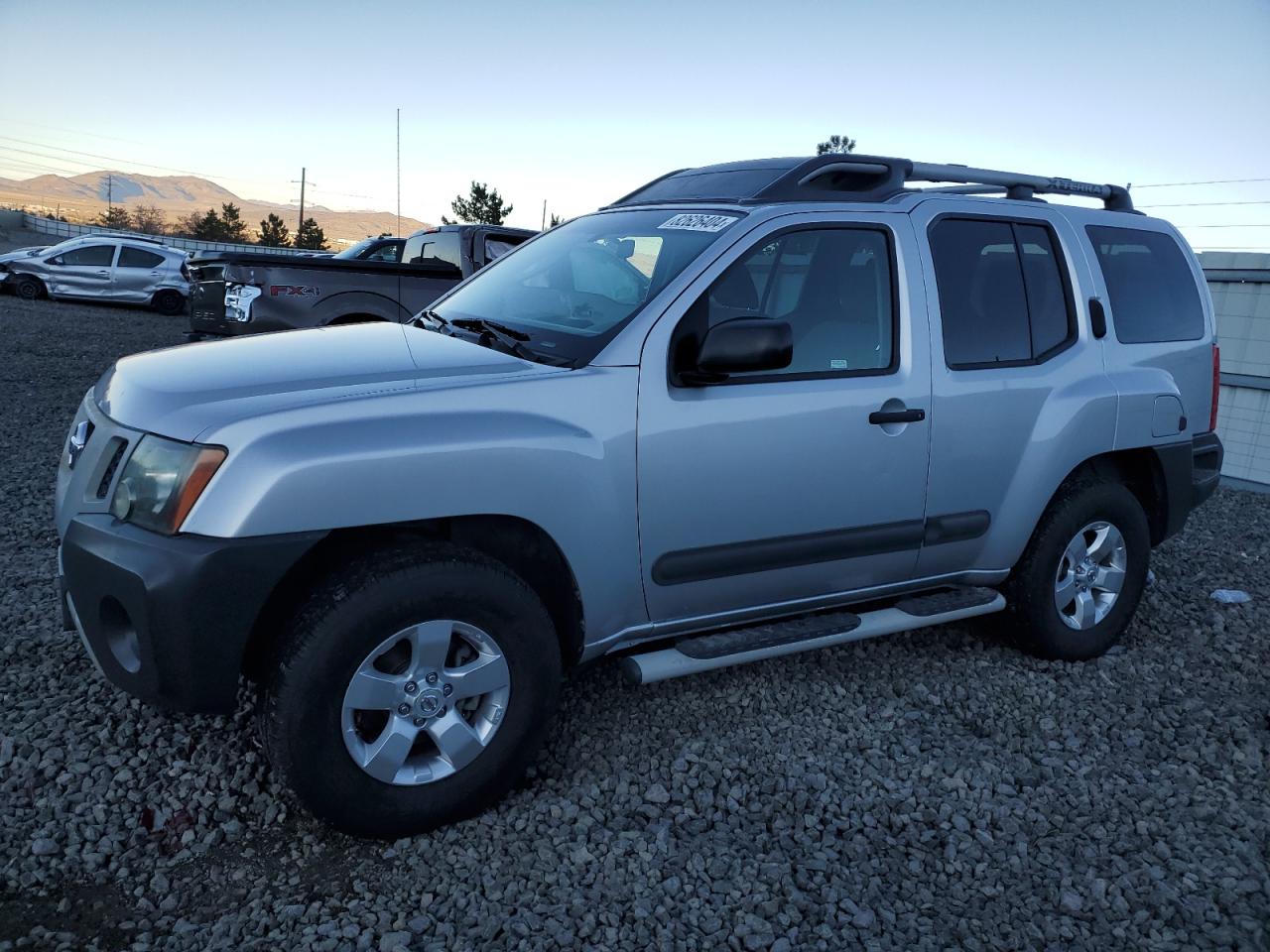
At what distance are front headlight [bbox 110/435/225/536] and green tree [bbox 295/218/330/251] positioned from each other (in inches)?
2427

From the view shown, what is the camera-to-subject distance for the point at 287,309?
27.5ft

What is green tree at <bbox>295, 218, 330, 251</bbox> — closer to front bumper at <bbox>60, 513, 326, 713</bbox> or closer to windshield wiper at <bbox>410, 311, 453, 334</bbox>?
windshield wiper at <bbox>410, 311, 453, 334</bbox>

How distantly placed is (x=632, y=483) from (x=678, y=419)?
0.26 m

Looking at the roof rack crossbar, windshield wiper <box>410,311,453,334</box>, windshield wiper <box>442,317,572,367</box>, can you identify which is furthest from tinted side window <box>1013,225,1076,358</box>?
windshield wiper <box>410,311,453,334</box>

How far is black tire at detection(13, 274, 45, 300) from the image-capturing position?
Answer: 18906mm

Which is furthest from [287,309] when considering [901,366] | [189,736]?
[901,366]

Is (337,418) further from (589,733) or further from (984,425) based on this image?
(984,425)

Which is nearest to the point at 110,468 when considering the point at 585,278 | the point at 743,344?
the point at 585,278

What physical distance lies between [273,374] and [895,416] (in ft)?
6.81

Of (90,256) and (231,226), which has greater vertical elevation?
(231,226)

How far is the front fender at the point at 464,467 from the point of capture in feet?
7.99

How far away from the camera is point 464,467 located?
2.67m

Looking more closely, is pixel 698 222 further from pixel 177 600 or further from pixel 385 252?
pixel 385 252

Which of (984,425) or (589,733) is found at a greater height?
(984,425)
